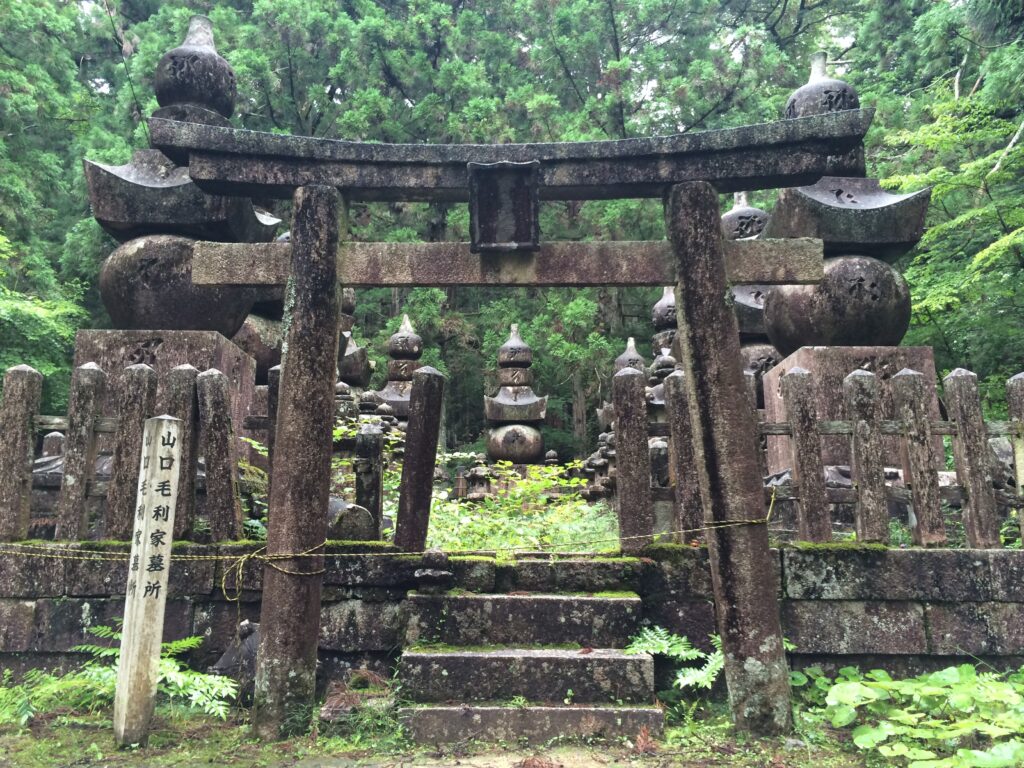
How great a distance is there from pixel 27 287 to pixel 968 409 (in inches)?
661

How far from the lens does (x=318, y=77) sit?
69.1 ft

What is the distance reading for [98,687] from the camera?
154 inches

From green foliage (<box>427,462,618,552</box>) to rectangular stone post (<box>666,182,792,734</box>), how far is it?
1.58 meters

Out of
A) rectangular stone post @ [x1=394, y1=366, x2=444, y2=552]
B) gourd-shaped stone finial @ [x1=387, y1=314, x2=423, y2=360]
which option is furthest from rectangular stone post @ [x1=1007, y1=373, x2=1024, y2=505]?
gourd-shaped stone finial @ [x1=387, y1=314, x2=423, y2=360]

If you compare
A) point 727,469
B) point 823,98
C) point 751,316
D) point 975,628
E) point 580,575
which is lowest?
point 975,628

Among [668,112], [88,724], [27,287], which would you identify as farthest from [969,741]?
[668,112]

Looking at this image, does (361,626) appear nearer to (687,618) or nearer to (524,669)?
(524,669)

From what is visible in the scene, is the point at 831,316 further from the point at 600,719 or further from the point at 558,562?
the point at 600,719

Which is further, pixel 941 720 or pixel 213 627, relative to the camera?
pixel 213 627

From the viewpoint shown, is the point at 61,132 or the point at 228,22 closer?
the point at 61,132

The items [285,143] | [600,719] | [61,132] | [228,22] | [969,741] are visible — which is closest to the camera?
[969,741]

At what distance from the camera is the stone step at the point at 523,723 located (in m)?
3.55

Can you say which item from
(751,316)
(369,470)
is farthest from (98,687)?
(751,316)

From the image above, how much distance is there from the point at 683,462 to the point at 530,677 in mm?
1567
